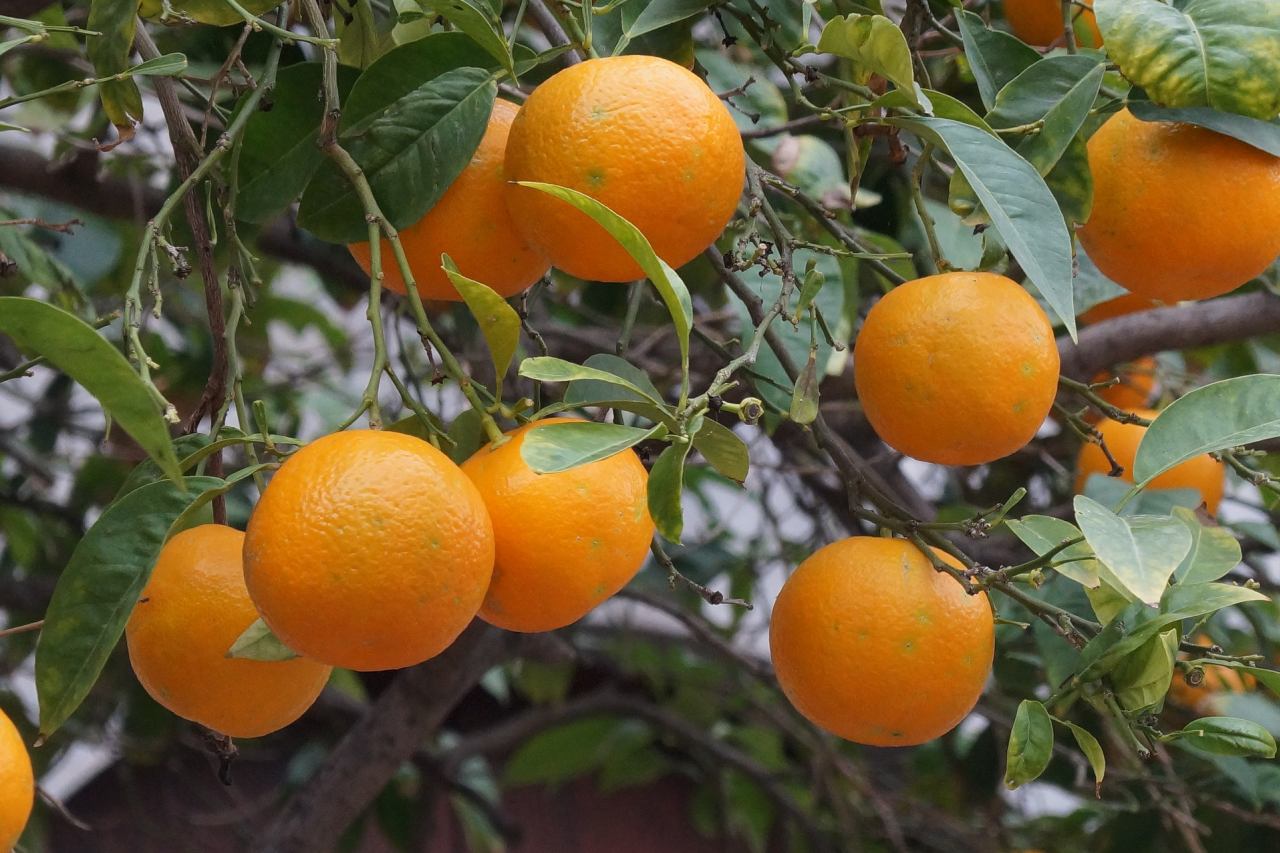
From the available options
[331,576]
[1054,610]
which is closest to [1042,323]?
[1054,610]

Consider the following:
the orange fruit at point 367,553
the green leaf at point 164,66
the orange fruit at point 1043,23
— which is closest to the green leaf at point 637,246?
the orange fruit at point 367,553

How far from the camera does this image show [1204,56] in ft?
2.15

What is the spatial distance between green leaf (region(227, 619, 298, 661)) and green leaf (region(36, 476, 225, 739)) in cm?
5

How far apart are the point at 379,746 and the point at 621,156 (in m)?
0.79

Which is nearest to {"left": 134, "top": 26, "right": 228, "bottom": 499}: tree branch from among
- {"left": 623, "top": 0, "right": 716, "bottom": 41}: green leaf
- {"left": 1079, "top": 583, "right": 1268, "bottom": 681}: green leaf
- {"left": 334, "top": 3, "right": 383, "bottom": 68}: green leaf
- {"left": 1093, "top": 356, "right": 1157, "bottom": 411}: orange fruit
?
{"left": 334, "top": 3, "right": 383, "bottom": 68}: green leaf

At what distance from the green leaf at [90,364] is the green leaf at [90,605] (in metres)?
0.10

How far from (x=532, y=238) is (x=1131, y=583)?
0.31 m

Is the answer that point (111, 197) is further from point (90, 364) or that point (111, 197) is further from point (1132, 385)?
point (1132, 385)

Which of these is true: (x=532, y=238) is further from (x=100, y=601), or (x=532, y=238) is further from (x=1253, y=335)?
(x=1253, y=335)

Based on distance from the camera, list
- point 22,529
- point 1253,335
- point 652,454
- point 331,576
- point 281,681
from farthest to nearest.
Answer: point 22,529, point 1253,335, point 652,454, point 281,681, point 331,576

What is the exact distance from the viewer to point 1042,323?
0.65 metres

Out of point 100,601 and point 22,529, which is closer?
point 100,601

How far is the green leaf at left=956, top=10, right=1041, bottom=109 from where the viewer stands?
28.6 inches

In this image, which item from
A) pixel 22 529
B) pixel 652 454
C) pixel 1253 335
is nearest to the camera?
pixel 652 454
